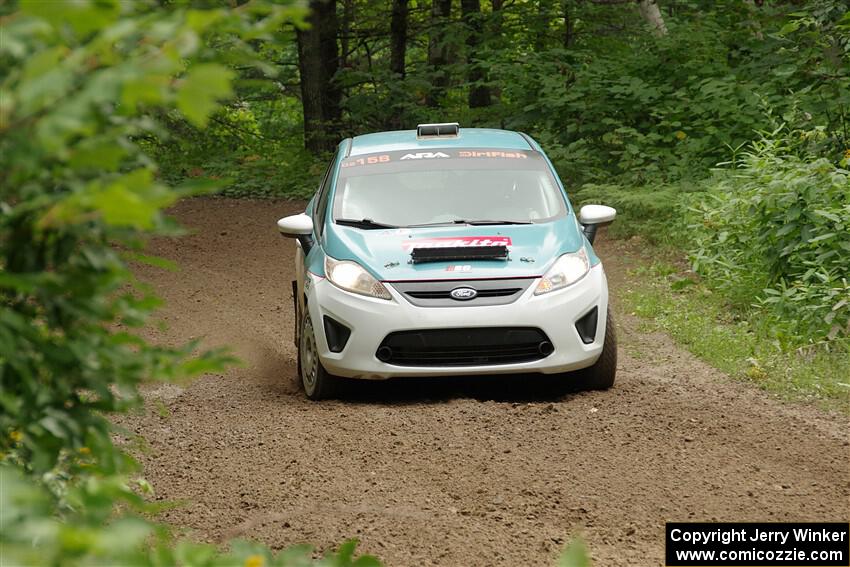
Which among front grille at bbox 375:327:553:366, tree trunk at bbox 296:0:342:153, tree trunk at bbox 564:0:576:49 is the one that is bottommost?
tree trunk at bbox 296:0:342:153

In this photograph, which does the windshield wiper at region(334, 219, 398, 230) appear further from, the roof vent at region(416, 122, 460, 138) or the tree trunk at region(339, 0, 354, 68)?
the tree trunk at region(339, 0, 354, 68)

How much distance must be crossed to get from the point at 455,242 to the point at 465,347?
2.46 ft

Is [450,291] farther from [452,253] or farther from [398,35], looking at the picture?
[398,35]

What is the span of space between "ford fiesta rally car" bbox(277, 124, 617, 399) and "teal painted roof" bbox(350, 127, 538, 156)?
30.1 inches

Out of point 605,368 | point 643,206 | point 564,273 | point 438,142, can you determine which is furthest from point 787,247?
point 643,206

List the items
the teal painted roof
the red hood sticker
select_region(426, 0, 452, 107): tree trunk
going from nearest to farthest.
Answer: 1. the red hood sticker
2. the teal painted roof
3. select_region(426, 0, 452, 107): tree trunk

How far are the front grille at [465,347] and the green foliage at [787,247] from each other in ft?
7.83

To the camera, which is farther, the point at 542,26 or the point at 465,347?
the point at 542,26

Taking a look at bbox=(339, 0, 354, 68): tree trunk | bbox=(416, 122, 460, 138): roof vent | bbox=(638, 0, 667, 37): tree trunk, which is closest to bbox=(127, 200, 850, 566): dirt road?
bbox=(416, 122, 460, 138): roof vent

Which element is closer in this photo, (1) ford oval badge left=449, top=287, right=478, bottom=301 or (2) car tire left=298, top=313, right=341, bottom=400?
(1) ford oval badge left=449, top=287, right=478, bottom=301

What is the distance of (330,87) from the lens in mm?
24234

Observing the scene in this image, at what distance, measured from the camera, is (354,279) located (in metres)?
7.83

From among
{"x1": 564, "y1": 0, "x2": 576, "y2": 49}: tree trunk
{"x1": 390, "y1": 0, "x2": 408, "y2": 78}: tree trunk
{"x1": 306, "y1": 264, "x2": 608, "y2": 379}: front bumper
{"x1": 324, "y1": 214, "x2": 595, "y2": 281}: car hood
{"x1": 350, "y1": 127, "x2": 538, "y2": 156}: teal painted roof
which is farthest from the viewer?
{"x1": 390, "y1": 0, "x2": 408, "y2": 78}: tree trunk

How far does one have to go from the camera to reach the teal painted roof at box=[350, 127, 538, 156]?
30.9 feet
